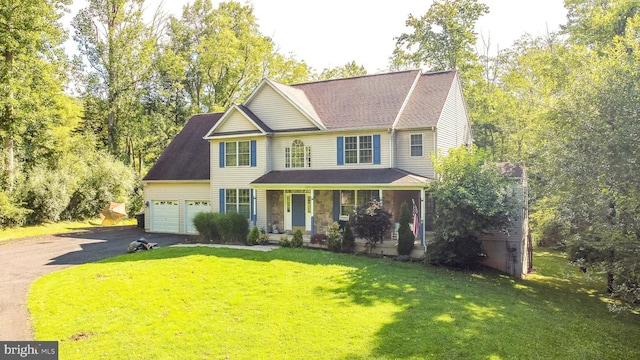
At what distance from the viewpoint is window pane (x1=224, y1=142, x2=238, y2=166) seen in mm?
22061

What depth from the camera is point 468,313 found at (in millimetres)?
10102

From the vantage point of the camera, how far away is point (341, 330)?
8797 mm

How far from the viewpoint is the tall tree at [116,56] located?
34438 mm

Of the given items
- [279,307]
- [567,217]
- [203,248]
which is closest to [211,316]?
[279,307]

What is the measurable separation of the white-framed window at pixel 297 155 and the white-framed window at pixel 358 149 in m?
2.21

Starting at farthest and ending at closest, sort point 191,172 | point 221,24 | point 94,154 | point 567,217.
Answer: point 221,24 < point 94,154 < point 191,172 < point 567,217

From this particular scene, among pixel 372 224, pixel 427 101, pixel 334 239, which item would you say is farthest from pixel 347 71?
pixel 372 224

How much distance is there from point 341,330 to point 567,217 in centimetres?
705

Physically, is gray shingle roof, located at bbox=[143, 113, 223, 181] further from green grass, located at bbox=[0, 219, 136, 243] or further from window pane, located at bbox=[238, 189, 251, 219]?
green grass, located at bbox=[0, 219, 136, 243]

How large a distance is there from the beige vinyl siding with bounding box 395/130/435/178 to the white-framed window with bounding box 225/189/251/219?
8.52 m

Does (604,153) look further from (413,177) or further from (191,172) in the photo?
(191,172)

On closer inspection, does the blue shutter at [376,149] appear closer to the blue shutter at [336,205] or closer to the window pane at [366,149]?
the window pane at [366,149]

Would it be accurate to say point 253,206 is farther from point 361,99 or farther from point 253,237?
point 361,99

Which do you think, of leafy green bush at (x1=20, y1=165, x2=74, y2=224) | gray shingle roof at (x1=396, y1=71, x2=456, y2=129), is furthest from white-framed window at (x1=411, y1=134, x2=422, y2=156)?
leafy green bush at (x1=20, y1=165, x2=74, y2=224)
